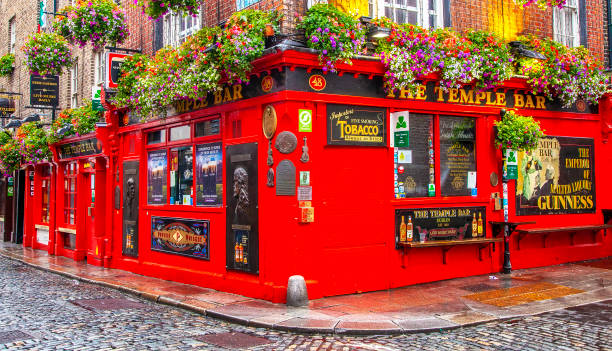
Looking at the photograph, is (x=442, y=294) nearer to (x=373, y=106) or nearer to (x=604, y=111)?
(x=373, y=106)

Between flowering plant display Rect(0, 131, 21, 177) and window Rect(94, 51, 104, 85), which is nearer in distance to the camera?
window Rect(94, 51, 104, 85)

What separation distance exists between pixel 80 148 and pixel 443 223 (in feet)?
37.1

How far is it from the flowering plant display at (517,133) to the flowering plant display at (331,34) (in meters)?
4.04

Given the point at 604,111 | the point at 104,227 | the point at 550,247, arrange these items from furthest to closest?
the point at 104,227 → the point at 604,111 → the point at 550,247

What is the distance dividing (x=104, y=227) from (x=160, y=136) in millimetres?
4375

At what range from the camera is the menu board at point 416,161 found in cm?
1074

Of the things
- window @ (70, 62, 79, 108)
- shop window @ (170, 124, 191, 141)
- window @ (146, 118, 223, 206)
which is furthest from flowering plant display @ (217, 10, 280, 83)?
window @ (70, 62, 79, 108)

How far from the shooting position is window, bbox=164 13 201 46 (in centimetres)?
1284

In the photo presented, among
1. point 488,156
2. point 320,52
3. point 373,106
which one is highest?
point 320,52

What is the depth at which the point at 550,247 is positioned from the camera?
41.9 feet

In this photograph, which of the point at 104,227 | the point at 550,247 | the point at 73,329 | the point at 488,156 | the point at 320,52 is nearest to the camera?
the point at 73,329

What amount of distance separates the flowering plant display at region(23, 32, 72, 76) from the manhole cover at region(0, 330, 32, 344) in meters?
9.23

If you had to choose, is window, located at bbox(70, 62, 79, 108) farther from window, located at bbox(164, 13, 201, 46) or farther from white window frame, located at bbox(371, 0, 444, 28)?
white window frame, located at bbox(371, 0, 444, 28)

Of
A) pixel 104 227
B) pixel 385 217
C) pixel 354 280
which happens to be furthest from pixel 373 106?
pixel 104 227
